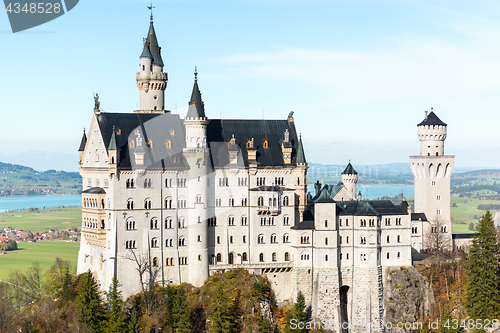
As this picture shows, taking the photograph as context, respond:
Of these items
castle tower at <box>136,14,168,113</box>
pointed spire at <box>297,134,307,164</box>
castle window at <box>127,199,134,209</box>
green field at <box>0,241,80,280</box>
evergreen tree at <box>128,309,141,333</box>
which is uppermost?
castle tower at <box>136,14,168,113</box>

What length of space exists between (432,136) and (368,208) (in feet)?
64.6

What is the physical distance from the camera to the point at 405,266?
95562 mm

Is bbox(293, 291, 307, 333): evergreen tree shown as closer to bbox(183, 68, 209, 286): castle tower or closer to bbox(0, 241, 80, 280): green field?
bbox(183, 68, 209, 286): castle tower

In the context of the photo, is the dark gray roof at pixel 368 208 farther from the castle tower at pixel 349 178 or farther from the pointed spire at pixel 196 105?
the pointed spire at pixel 196 105

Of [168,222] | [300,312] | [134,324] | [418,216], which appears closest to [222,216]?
[168,222]

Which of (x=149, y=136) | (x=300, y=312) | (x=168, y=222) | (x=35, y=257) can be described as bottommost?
(x=35, y=257)

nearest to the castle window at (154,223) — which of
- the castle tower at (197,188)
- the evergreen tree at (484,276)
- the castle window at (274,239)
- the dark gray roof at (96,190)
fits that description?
the castle tower at (197,188)

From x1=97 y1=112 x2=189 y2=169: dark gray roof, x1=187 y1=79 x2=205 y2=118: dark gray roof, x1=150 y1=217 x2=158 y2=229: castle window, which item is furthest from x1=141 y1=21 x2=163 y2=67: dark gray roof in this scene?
x1=150 y1=217 x2=158 y2=229: castle window

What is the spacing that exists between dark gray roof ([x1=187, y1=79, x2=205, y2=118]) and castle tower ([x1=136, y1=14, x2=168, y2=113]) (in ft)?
32.2

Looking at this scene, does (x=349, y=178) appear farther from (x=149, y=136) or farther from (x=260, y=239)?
(x=149, y=136)

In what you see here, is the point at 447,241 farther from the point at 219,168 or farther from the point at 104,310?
the point at 104,310

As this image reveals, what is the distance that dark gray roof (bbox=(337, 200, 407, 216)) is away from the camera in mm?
93812

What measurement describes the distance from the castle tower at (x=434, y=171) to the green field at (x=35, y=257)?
281 ft

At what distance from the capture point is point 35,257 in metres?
179
